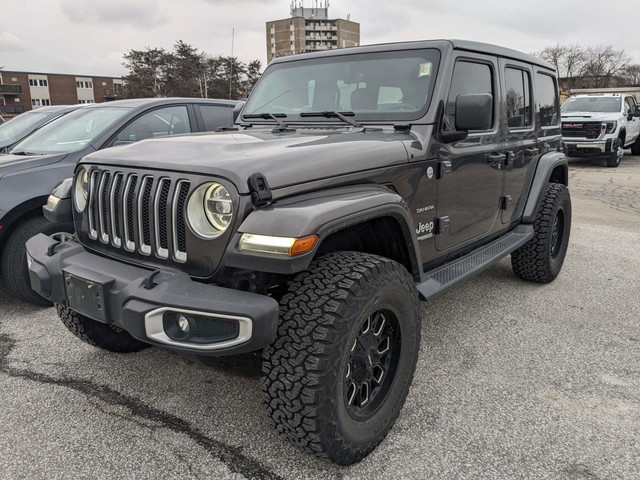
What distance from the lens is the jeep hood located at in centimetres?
201

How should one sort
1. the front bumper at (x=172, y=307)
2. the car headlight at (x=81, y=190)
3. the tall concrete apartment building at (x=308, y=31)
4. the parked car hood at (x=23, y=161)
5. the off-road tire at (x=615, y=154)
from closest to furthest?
the front bumper at (x=172, y=307) → the car headlight at (x=81, y=190) → the parked car hood at (x=23, y=161) → the off-road tire at (x=615, y=154) → the tall concrete apartment building at (x=308, y=31)

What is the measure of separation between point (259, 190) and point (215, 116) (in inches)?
157

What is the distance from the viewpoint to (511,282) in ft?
15.2

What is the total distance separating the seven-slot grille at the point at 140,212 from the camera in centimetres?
204

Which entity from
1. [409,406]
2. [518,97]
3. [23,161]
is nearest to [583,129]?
[518,97]

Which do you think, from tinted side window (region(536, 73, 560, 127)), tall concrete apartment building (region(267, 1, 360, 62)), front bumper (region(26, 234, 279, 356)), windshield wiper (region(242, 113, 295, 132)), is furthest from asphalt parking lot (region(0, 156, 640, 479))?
tall concrete apartment building (region(267, 1, 360, 62))

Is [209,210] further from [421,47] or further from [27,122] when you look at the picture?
[27,122]

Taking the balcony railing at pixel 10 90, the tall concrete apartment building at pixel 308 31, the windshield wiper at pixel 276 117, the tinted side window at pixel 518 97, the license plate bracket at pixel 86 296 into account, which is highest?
the tall concrete apartment building at pixel 308 31

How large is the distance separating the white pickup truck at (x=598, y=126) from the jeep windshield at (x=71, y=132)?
37.1 ft

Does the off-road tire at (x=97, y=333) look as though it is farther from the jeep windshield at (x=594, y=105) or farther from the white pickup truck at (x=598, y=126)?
the jeep windshield at (x=594, y=105)

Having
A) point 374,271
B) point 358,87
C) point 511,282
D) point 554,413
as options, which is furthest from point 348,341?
point 511,282

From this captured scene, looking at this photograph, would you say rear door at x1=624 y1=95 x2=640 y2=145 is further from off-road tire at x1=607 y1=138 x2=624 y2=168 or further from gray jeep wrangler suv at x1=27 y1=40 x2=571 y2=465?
gray jeep wrangler suv at x1=27 y1=40 x2=571 y2=465

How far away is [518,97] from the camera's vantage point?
13.0 feet

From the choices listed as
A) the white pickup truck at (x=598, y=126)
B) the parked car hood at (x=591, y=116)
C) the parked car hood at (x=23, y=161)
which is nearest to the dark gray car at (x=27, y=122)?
the parked car hood at (x=23, y=161)
